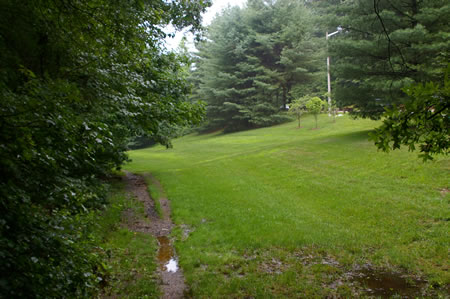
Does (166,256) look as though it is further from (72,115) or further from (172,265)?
(72,115)

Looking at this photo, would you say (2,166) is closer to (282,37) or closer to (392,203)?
(392,203)

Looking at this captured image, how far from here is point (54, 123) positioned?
286cm

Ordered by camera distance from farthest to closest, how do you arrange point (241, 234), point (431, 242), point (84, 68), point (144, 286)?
point (241, 234), point (431, 242), point (144, 286), point (84, 68)

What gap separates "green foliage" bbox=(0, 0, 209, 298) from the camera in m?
2.71

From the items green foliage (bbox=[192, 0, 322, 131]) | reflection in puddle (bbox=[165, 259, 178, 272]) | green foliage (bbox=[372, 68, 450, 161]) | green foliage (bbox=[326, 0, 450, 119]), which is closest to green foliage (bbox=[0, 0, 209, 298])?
reflection in puddle (bbox=[165, 259, 178, 272])

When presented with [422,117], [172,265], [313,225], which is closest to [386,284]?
[313,225]

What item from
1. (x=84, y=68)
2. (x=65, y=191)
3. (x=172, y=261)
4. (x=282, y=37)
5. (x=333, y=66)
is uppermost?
(x=282, y=37)

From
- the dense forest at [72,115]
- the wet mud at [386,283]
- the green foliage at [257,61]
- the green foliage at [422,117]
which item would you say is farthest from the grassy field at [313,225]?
the green foliage at [257,61]

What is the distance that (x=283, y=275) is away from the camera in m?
5.84

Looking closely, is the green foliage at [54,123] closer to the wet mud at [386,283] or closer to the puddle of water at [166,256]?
the puddle of water at [166,256]

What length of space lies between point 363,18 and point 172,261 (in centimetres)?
1515

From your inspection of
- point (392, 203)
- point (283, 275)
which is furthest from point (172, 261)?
point (392, 203)

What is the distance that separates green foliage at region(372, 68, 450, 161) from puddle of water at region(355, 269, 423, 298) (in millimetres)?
2697

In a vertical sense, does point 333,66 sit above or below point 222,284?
above
